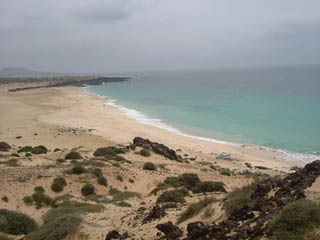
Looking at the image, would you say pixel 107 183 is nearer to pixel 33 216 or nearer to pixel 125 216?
pixel 33 216

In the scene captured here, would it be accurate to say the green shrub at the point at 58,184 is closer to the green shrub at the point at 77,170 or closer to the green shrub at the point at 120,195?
the green shrub at the point at 77,170

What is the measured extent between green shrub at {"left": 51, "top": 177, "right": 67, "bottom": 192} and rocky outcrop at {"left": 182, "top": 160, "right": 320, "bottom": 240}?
9682mm

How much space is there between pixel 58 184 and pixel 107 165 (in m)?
4.49

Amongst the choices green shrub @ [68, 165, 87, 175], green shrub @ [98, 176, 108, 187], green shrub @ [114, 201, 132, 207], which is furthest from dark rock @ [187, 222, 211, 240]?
green shrub @ [68, 165, 87, 175]

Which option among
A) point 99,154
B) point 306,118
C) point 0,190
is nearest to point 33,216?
point 0,190

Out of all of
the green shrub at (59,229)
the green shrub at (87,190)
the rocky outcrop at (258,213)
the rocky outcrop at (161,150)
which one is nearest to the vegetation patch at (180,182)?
the green shrub at (87,190)

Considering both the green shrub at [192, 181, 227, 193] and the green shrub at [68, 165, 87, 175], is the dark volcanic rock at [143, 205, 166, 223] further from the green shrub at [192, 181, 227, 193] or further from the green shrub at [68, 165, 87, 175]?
the green shrub at [68, 165, 87, 175]

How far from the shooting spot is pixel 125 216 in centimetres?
1040

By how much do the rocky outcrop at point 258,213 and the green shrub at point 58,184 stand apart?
381 inches

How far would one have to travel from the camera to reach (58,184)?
15.2 metres

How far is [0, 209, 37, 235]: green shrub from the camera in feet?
34.1

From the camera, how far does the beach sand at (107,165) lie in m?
10.8

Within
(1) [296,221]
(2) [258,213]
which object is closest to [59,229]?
(2) [258,213]

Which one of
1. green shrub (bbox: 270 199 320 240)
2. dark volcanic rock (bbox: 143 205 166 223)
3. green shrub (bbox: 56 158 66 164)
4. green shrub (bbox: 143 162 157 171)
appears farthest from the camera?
green shrub (bbox: 143 162 157 171)
